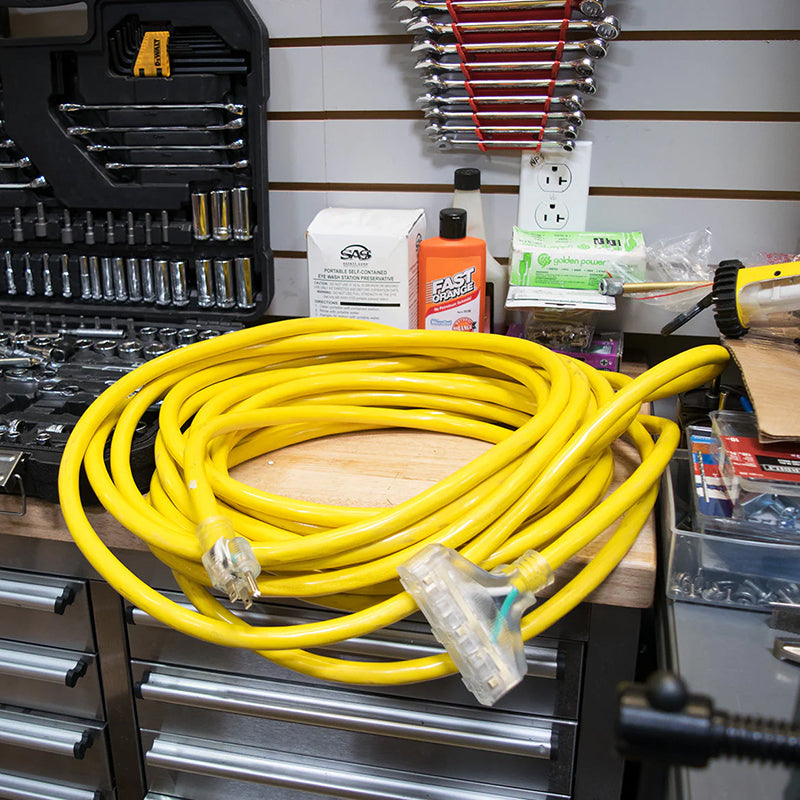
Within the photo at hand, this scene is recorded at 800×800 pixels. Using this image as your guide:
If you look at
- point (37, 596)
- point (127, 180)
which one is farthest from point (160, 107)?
point (37, 596)

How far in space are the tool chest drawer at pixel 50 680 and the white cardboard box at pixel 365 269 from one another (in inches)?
21.7

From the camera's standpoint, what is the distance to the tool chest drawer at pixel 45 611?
0.92 m

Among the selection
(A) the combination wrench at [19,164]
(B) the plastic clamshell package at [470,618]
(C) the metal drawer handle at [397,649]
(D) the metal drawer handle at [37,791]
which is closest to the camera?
(B) the plastic clamshell package at [470,618]

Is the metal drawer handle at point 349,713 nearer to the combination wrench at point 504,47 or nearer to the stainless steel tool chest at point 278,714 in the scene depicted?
the stainless steel tool chest at point 278,714

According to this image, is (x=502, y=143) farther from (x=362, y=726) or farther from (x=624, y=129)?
(x=362, y=726)

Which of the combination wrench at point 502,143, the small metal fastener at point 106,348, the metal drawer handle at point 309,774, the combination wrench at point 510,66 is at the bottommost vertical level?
the metal drawer handle at point 309,774

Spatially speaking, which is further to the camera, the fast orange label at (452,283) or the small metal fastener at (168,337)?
the small metal fastener at (168,337)

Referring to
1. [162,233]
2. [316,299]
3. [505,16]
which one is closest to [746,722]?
[316,299]

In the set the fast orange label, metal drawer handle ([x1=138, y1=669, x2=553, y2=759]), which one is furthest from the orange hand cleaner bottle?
metal drawer handle ([x1=138, y1=669, x2=553, y2=759])

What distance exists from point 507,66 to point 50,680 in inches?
38.9

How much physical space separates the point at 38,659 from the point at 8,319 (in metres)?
0.66

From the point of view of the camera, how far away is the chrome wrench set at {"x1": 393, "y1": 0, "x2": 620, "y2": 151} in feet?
3.56

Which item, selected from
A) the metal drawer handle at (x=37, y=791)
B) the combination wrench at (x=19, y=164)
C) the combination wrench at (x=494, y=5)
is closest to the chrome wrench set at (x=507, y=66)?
the combination wrench at (x=494, y=5)

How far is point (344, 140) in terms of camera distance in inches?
49.3
